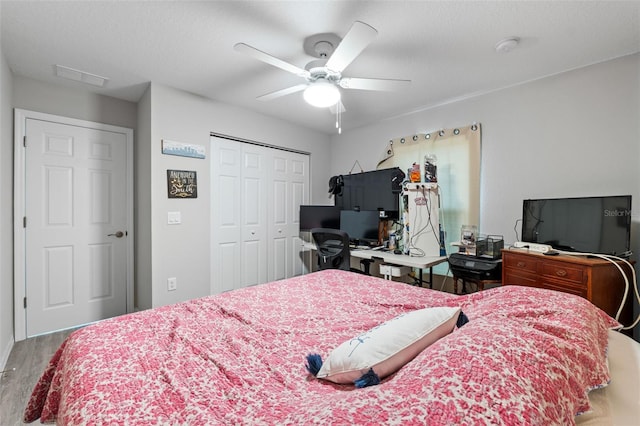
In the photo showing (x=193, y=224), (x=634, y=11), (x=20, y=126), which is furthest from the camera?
(x=193, y=224)

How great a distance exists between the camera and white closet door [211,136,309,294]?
131 inches

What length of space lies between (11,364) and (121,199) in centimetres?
165

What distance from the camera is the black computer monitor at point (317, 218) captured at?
3984 mm

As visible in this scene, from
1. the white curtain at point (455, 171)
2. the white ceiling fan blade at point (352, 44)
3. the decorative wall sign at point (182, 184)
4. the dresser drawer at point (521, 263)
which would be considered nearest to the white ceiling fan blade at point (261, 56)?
the white ceiling fan blade at point (352, 44)

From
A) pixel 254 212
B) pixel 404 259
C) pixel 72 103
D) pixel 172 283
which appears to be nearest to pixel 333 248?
pixel 404 259

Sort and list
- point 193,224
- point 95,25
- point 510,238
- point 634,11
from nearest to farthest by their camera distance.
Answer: point 634,11 → point 95,25 → point 510,238 → point 193,224

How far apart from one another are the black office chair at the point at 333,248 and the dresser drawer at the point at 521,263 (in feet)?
4.56

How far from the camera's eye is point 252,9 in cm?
168

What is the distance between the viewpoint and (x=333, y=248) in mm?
2992

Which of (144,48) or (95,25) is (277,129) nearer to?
(144,48)

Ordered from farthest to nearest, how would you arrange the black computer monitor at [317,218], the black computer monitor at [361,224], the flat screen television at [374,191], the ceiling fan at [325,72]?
the black computer monitor at [317,218], the black computer monitor at [361,224], the flat screen television at [374,191], the ceiling fan at [325,72]

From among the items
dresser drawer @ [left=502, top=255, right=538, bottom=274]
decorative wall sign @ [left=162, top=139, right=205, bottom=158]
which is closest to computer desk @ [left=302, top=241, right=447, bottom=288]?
dresser drawer @ [left=502, top=255, right=538, bottom=274]

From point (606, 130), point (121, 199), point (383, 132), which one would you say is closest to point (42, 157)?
point (121, 199)

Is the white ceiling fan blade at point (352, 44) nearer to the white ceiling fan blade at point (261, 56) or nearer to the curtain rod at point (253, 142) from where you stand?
the white ceiling fan blade at point (261, 56)
